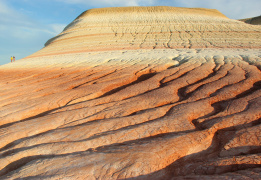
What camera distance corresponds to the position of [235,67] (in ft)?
13.9

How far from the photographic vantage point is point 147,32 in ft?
45.9

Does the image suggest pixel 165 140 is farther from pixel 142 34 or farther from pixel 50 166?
pixel 142 34

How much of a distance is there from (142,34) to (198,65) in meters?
9.41

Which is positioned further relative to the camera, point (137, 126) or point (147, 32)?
Answer: point (147, 32)

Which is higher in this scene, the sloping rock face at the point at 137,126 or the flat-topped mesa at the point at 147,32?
the flat-topped mesa at the point at 147,32

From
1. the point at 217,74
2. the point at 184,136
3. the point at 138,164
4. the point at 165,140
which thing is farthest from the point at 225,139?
the point at 217,74

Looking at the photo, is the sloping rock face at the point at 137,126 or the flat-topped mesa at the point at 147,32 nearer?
the sloping rock face at the point at 137,126

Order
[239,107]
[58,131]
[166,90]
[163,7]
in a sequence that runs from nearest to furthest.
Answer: [58,131] → [239,107] → [166,90] → [163,7]

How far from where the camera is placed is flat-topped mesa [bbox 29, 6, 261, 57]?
1045 cm

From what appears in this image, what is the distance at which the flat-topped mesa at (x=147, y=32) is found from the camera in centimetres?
1045

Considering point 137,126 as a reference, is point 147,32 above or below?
above

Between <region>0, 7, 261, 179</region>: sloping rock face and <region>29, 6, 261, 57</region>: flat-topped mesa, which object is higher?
<region>29, 6, 261, 57</region>: flat-topped mesa

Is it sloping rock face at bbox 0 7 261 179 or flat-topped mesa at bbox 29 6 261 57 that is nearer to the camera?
sloping rock face at bbox 0 7 261 179

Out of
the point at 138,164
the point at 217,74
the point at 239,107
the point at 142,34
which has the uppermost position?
the point at 142,34
